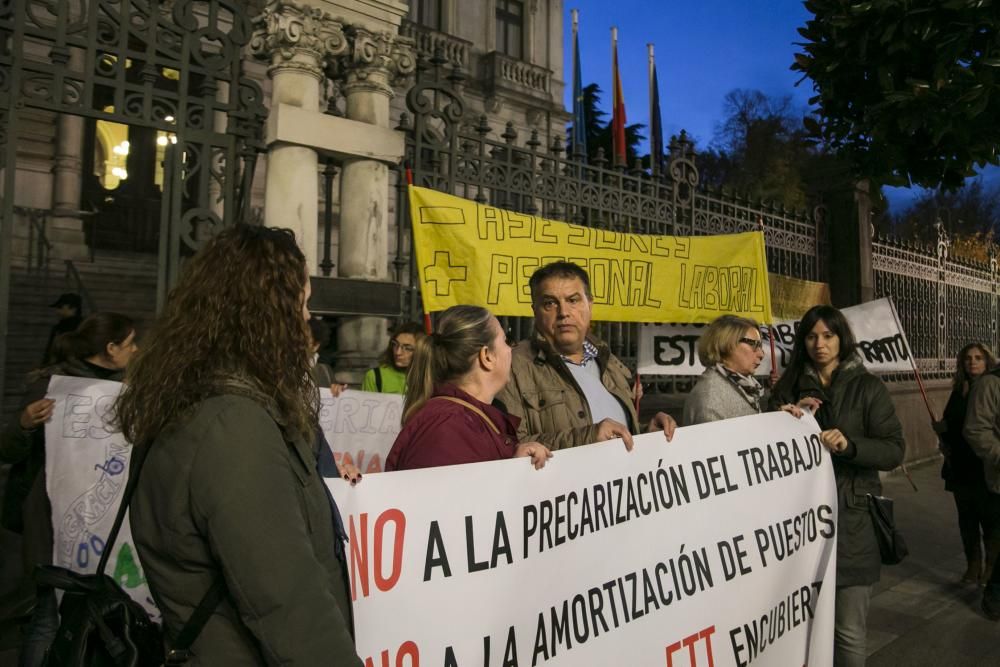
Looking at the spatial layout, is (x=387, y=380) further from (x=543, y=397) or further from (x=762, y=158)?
(x=762, y=158)

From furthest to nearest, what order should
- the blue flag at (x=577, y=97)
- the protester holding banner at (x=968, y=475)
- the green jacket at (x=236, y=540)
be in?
the blue flag at (x=577, y=97) → the protester holding banner at (x=968, y=475) → the green jacket at (x=236, y=540)

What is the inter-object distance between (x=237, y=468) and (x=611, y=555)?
5.45 ft

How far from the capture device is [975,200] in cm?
4031

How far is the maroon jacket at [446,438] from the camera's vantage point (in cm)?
236

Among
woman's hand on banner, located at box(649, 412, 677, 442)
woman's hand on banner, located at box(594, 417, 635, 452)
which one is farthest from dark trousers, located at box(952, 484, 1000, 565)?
woman's hand on banner, located at box(594, 417, 635, 452)

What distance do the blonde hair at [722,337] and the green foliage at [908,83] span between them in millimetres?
2693

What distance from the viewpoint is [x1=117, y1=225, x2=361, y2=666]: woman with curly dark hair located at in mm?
1449

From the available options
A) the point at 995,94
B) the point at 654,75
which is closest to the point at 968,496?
the point at 995,94

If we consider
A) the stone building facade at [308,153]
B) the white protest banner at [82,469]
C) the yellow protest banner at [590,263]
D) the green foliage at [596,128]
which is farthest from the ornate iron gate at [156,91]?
the green foliage at [596,128]

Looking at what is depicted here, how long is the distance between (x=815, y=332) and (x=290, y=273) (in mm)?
2903

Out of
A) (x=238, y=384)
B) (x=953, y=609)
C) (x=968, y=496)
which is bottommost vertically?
(x=953, y=609)

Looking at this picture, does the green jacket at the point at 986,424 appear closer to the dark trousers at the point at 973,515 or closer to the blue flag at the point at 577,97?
the dark trousers at the point at 973,515

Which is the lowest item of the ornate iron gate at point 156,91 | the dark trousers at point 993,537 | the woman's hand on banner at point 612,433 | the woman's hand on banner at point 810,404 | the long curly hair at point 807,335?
the dark trousers at point 993,537

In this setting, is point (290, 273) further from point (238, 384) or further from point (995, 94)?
point (995, 94)
